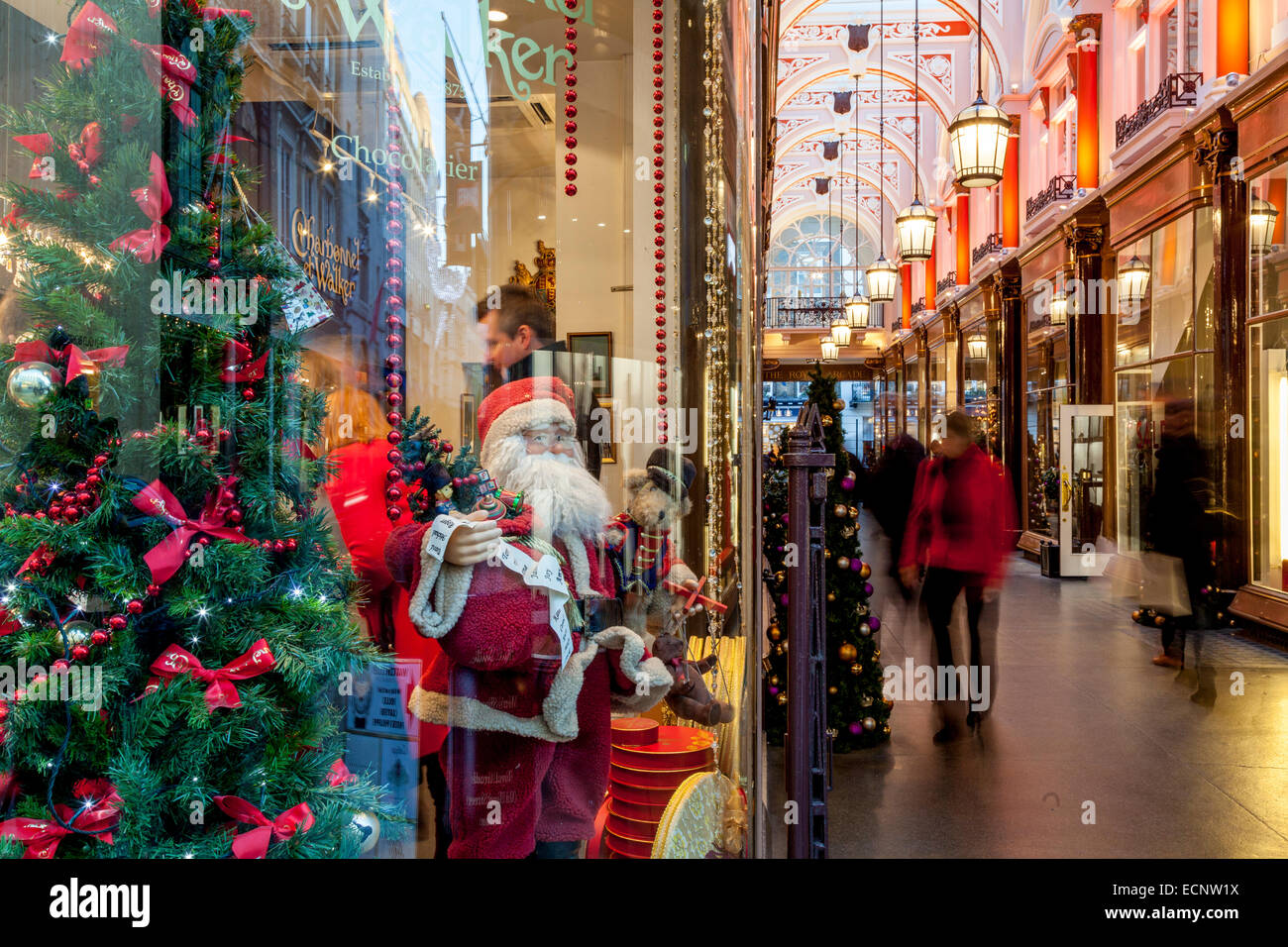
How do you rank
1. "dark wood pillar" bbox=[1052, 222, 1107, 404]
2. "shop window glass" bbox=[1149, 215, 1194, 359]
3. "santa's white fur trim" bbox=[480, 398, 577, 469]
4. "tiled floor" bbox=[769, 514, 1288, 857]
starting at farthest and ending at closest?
"dark wood pillar" bbox=[1052, 222, 1107, 404] < "shop window glass" bbox=[1149, 215, 1194, 359] < "tiled floor" bbox=[769, 514, 1288, 857] < "santa's white fur trim" bbox=[480, 398, 577, 469]

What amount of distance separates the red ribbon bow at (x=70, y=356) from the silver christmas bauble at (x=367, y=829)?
90 centimetres

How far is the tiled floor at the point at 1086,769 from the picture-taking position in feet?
10.6

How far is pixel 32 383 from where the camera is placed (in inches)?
52.0

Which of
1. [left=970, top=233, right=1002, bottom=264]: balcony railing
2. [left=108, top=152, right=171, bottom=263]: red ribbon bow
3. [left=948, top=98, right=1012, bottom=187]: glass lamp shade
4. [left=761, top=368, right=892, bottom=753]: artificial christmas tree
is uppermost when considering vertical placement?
[left=970, top=233, right=1002, bottom=264]: balcony railing

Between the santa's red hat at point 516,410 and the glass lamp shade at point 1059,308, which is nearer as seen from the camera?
the santa's red hat at point 516,410

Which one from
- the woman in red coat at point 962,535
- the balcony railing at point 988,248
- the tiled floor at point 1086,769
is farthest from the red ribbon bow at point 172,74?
the balcony railing at point 988,248

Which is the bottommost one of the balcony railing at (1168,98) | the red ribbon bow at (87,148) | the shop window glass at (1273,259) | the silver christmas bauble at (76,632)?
the silver christmas bauble at (76,632)

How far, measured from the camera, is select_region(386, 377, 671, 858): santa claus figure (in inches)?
63.6

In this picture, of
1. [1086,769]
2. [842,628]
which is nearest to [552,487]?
[842,628]

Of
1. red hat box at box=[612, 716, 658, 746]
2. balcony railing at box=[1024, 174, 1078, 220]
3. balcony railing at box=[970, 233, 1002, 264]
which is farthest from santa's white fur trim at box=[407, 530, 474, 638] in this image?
balcony railing at box=[970, 233, 1002, 264]

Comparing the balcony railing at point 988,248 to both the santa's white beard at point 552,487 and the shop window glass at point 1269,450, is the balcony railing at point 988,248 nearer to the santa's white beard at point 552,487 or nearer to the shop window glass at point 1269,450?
the shop window glass at point 1269,450

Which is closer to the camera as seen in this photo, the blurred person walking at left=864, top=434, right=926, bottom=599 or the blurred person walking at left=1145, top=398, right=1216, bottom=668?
the blurred person walking at left=1145, top=398, right=1216, bottom=668

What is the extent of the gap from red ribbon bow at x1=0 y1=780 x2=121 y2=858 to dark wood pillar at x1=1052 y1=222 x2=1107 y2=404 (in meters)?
11.1

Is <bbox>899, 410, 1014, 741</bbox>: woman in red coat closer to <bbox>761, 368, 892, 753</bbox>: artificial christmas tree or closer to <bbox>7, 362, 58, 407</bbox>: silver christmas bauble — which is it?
<bbox>761, 368, 892, 753</bbox>: artificial christmas tree
